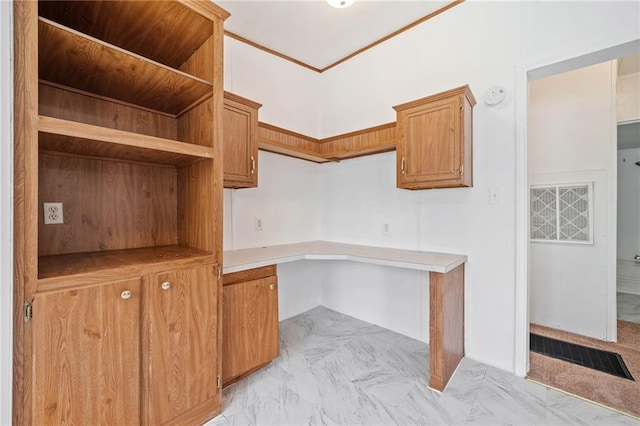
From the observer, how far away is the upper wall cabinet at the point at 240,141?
203 centimetres

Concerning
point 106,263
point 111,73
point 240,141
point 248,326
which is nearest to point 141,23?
point 111,73

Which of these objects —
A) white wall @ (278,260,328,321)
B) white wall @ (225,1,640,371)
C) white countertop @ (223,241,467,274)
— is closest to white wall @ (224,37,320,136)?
white wall @ (225,1,640,371)

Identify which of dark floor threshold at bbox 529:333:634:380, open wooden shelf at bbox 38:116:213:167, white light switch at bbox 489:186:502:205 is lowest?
dark floor threshold at bbox 529:333:634:380

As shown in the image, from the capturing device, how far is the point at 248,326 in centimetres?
184

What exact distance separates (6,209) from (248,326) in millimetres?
1341

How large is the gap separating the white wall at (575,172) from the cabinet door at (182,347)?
128 inches

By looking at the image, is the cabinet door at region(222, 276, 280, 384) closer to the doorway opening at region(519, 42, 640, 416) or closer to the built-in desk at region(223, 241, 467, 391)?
the built-in desk at region(223, 241, 467, 391)

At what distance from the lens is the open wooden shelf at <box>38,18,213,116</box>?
118 cm

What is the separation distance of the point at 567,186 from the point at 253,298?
3219mm

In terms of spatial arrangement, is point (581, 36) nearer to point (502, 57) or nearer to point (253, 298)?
point (502, 57)

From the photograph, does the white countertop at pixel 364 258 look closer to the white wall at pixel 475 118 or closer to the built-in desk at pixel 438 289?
the built-in desk at pixel 438 289

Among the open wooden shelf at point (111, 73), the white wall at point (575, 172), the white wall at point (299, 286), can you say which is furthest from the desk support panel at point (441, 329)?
the open wooden shelf at point (111, 73)

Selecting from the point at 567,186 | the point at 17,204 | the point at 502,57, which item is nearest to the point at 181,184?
the point at 17,204

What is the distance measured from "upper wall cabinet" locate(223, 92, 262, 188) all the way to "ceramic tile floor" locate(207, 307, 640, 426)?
4.85 ft
